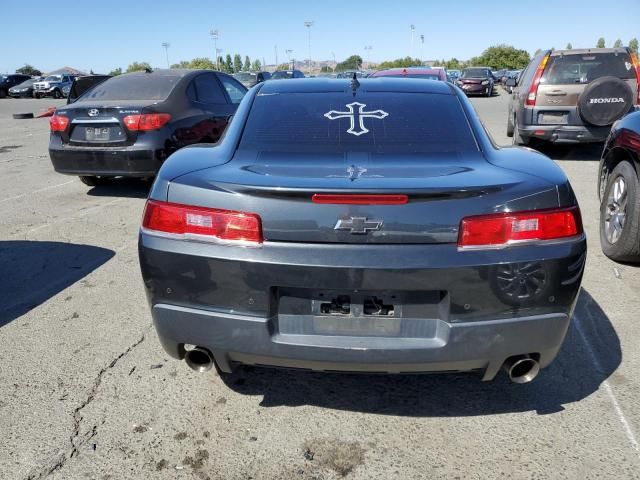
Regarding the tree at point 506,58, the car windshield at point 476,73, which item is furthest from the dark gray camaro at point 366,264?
the tree at point 506,58

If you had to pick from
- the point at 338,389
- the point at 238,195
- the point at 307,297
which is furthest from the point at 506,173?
the point at 338,389

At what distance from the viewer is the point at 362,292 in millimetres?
2096

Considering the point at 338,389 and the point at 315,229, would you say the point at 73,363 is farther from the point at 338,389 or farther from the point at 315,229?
the point at 315,229

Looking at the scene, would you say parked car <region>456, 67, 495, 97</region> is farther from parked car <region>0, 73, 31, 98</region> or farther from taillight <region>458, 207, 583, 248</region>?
parked car <region>0, 73, 31, 98</region>

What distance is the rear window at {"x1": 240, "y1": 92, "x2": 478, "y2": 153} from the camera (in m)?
2.70

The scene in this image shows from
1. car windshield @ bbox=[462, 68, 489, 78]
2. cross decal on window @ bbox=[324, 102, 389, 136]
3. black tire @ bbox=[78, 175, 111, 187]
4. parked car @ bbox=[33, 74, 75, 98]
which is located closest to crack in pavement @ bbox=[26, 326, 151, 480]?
cross decal on window @ bbox=[324, 102, 389, 136]

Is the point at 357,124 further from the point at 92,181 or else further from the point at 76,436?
the point at 92,181

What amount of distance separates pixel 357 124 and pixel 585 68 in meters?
7.58

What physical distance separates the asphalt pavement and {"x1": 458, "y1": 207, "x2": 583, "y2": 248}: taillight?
0.94 metres

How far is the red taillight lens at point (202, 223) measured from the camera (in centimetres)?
212

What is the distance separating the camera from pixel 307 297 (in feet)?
7.01

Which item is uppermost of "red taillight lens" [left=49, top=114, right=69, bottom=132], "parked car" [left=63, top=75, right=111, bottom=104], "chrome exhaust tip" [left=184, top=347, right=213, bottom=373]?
"parked car" [left=63, top=75, right=111, bottom=104]

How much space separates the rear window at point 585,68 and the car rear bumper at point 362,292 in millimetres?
7726

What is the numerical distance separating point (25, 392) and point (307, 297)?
1.72 m
